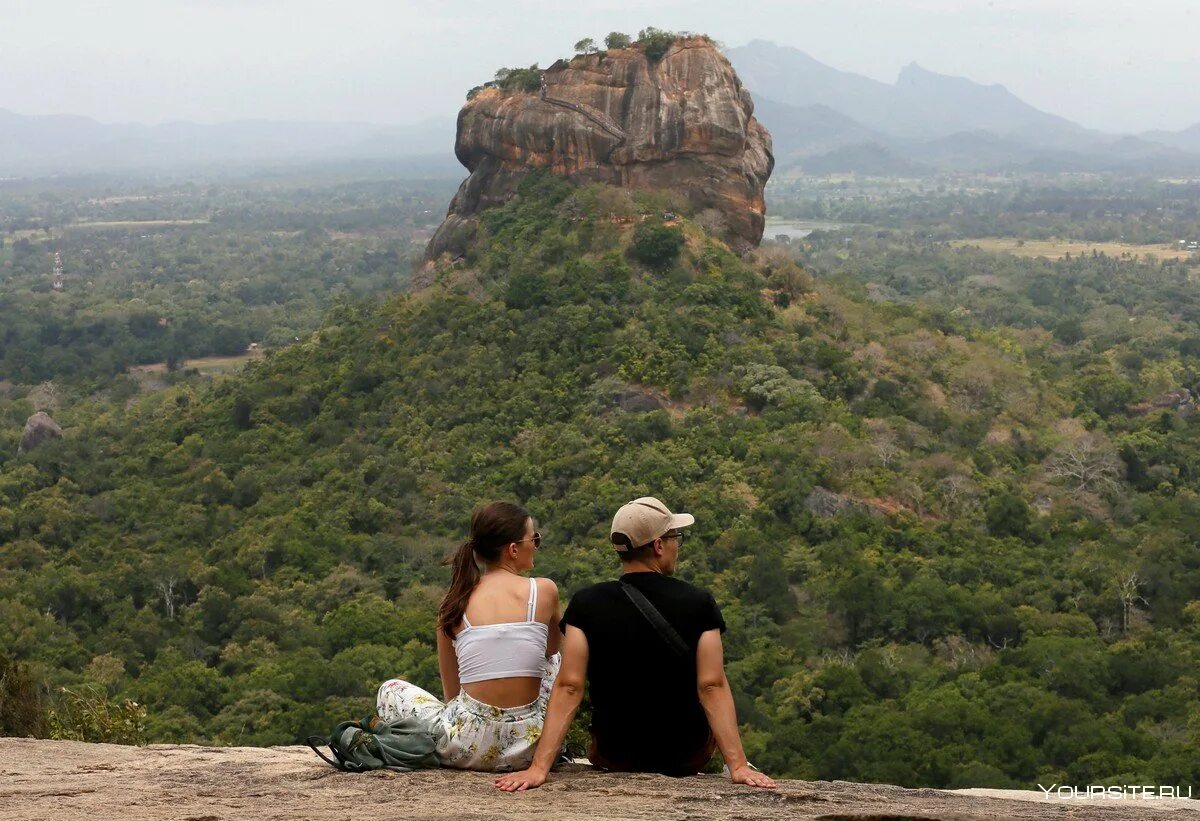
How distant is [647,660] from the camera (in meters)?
6.09

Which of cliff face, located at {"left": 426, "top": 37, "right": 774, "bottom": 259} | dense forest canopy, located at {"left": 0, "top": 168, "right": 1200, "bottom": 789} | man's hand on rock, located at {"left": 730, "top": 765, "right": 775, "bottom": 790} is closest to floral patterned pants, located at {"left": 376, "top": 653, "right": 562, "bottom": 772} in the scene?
man's hand on rock, located at {"left": 730, "top": 765, "right": 775, "bottom": 790}

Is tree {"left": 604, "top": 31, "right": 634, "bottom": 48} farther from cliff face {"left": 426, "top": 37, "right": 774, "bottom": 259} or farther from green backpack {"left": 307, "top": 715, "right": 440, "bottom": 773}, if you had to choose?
green backpack {"left": 307, "top": 715, "right": 440, "bottom": 773}

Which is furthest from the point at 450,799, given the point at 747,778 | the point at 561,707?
the point at 747,778

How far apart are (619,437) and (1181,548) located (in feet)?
33.2

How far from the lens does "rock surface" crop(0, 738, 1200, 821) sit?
220 inches

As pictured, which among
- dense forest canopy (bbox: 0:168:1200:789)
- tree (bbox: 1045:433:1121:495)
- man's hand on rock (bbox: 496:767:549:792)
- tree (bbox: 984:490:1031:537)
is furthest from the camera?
tree (bbox: 1045:433:1121:495)

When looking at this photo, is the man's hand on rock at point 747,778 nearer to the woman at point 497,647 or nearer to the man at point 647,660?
the man at point 647,660

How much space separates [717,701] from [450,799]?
1.25 m

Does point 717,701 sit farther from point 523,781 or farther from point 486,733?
point 486,733

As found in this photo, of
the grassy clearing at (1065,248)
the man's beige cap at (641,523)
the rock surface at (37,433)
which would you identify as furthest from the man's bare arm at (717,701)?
the grassy clearing at (1065,248)

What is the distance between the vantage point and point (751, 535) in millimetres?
22922

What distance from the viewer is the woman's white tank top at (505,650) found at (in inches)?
A: 247

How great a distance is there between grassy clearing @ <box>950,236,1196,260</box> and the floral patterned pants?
81.6 m

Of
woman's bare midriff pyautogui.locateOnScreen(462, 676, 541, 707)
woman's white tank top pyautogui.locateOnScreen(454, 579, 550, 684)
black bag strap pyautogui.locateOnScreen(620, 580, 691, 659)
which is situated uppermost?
black bag strap pyautogui.locateOnScreen(620, 580, 691, 659)
